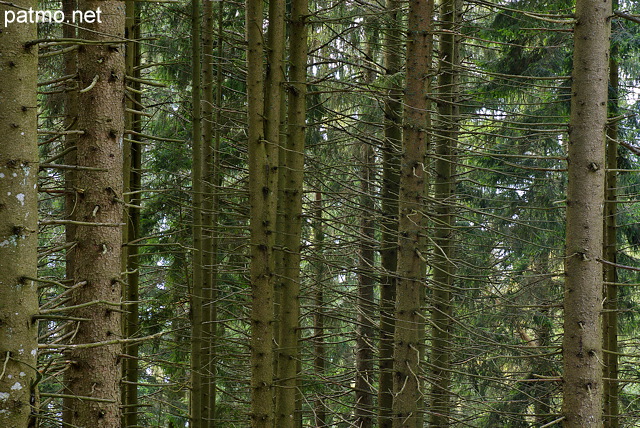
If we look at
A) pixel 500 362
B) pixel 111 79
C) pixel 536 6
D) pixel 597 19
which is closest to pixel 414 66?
pixel 597 19

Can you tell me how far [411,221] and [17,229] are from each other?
5.07 m

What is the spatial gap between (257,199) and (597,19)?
389 cm

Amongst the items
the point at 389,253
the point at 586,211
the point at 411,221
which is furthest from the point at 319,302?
the point at 586,211

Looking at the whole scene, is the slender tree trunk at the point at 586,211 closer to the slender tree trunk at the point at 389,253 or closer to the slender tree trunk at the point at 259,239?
the slender tree trunk at the point at 259,239

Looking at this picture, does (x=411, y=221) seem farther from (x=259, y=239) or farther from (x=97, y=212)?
(x=97, y=212)

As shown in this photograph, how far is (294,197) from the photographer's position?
314 inches

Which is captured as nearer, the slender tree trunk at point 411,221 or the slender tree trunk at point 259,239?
the slender tree trunk at point 259,239

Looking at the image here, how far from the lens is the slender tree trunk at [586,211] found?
5.80 metres

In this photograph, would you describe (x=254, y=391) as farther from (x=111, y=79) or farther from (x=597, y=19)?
(x=597, y=19)

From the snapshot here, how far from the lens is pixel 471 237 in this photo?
48.4 ft

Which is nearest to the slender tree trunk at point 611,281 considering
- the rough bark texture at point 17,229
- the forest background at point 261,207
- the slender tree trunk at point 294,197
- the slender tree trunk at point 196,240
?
the forest background at point 261,207

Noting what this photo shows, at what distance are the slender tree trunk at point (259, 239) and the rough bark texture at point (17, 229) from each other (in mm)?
3460

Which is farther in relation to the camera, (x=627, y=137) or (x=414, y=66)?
(x=627, y=137)

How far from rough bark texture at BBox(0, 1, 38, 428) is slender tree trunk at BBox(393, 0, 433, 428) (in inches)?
195
